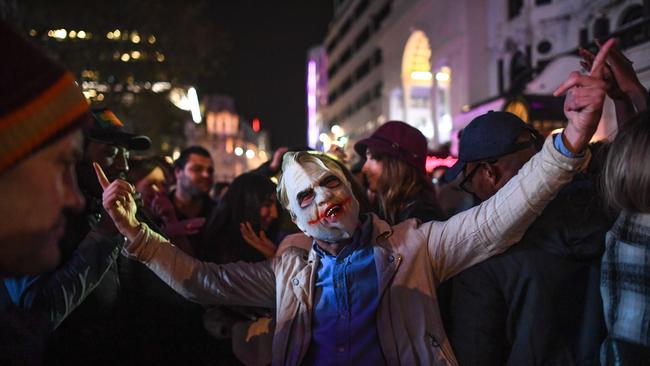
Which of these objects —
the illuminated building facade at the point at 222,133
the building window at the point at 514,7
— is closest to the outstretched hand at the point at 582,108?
the building window at the point at 514,7

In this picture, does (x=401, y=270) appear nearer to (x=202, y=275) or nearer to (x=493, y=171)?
(x=493, y=171)

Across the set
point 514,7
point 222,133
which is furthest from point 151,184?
point 222,133

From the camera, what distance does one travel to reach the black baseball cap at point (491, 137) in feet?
8.45

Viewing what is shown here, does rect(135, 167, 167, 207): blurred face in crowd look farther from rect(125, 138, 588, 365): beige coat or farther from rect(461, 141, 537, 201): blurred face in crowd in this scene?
rect(461, 141, 537, 201): blurred face in crowd

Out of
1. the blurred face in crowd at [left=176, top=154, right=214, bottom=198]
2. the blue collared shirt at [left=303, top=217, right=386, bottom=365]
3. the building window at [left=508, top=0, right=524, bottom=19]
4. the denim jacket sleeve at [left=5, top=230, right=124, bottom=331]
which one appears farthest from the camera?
the building window at [left=508, top=0, right=524, bottom=19]

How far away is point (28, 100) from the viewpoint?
3.77 feet

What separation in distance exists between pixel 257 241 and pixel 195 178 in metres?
2.25

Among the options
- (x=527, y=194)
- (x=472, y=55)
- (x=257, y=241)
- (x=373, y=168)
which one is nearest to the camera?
(x=527, y=194)

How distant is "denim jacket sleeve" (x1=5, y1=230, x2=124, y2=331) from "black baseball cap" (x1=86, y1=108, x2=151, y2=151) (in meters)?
1.08

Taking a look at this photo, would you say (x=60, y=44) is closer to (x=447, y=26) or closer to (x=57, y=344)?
(x=57, y=344)

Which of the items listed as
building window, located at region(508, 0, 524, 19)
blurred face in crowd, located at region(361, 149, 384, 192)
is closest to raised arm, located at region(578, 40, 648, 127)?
blurred face in crowd, located at region(361, 149, 384, 192)

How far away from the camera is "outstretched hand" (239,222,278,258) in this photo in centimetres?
352

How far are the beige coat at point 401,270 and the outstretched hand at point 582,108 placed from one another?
0.34 ft

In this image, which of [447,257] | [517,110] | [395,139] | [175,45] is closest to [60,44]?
[175,45]
